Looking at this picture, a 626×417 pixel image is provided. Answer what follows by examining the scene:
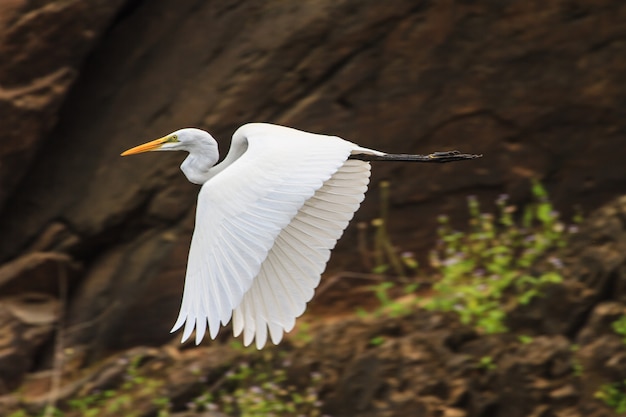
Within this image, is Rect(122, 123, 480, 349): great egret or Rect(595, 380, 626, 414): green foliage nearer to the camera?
Rect(122, 123, 480, 349): great egret

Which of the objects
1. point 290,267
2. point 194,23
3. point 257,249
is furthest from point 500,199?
point 257,249

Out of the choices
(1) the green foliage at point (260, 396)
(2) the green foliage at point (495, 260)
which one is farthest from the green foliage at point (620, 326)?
(1) the green foliage at point (260, 396)

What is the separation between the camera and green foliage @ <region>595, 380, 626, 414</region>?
582 centimetres

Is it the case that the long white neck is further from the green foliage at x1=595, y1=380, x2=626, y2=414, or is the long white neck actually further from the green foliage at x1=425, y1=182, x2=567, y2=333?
the green foliage at x1=595, y1=380, x2=626, y2=414

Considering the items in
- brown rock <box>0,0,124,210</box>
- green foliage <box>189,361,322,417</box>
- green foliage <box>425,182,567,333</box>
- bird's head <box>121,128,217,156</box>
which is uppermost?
brown rock <box>0,0,124,210</box>

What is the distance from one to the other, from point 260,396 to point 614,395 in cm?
152

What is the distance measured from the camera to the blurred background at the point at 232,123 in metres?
6.74

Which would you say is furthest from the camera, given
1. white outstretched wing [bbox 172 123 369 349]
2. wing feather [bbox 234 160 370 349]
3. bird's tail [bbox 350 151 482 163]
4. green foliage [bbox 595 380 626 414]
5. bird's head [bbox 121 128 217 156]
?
green foliage [bbox 595 380 626 414]

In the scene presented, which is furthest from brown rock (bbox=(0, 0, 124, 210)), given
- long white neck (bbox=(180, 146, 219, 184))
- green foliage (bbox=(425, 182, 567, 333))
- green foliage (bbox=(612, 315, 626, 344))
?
green foliage (bbox=(612, 315, 626, 344))

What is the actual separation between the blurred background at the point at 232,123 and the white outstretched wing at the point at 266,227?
4.26ft

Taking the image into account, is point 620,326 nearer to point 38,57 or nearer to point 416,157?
point 416,157

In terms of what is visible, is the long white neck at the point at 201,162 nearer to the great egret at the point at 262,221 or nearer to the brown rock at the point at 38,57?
the great egret at the point at 262,221

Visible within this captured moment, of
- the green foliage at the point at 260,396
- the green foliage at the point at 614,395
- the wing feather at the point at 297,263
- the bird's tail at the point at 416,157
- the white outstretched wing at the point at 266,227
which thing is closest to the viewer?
the white outstretched wing at the point at 266,227

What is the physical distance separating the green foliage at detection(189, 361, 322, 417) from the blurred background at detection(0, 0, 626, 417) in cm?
9
